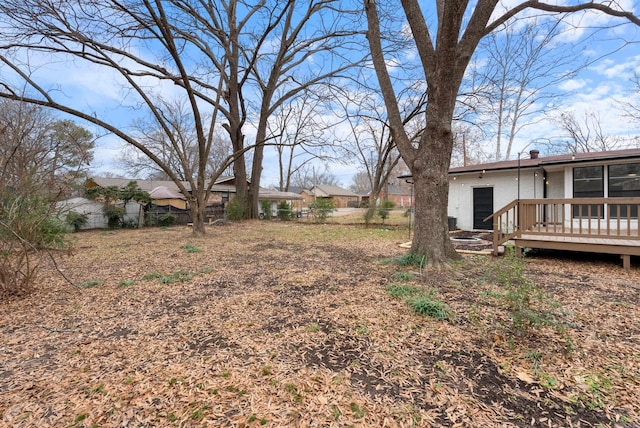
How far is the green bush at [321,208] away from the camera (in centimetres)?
1698

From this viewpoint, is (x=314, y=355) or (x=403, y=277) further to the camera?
(x=403, y=277)

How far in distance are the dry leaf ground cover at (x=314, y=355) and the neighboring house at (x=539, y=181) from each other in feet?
18.2

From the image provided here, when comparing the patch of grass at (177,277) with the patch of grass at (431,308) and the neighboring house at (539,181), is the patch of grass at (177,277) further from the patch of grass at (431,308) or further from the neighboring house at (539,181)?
the neighboring house at (539,181)

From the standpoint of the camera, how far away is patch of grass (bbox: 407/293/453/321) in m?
3.24

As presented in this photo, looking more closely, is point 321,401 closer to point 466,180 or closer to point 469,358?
point 469,358

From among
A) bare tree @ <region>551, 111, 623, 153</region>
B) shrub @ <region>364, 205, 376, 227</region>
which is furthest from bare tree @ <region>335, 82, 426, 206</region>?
bare tree @ <region>551, 111, 623, 153</region>

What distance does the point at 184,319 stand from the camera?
10.9 feet

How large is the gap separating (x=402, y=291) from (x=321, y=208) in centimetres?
1310

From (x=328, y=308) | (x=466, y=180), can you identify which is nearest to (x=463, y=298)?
(x=328, y=308)

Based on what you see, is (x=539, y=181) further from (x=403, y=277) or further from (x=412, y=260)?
(x=403, y=277)

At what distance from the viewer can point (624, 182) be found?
27.9 ft

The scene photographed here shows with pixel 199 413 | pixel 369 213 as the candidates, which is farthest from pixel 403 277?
pixel 369 213

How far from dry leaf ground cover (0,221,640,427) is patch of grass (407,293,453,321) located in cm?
9

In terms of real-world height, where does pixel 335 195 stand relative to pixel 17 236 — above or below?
→ above
